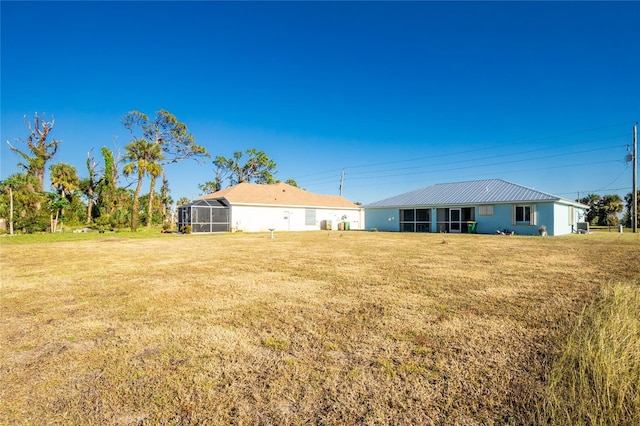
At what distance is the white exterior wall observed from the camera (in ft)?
90.2

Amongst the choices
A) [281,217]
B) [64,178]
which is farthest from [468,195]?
[64,178]

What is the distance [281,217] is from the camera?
30203 mm

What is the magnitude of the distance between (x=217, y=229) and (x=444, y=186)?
70.8ft

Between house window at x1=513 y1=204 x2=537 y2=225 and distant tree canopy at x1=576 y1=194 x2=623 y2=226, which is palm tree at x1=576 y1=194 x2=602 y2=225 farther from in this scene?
house window at x1=513 y1=204 x2=537 y2=225

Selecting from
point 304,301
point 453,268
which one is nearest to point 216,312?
point 304,301

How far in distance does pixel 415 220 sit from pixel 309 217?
10435mm

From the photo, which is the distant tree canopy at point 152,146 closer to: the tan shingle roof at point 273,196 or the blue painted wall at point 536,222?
the tan shingle roof at point 273,196

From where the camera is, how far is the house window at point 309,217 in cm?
3225

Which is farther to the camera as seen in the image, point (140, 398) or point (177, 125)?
point (177, 125)

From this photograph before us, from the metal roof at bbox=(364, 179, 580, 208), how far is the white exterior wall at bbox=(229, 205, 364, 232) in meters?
4.46

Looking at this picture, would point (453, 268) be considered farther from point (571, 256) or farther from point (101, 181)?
point (101, 181)

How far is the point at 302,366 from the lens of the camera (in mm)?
2906

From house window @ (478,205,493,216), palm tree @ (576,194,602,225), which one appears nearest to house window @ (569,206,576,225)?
house window @ (478,205,493,216)

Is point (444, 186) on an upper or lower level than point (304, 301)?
upper
